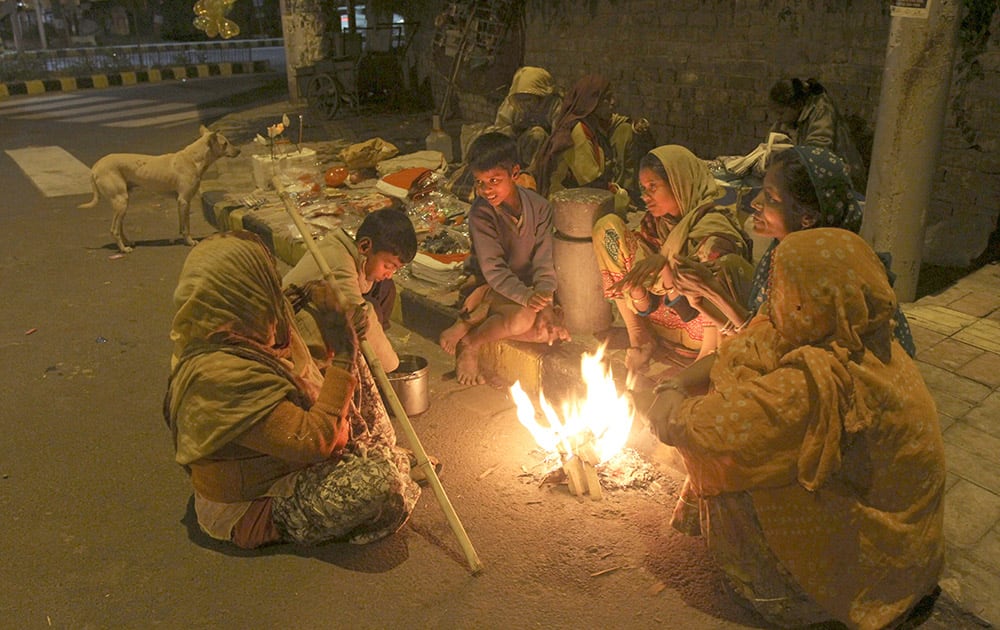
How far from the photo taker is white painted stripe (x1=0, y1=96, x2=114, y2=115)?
19094mm

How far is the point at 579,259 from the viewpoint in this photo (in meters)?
5.06

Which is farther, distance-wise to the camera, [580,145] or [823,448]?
[580,145]

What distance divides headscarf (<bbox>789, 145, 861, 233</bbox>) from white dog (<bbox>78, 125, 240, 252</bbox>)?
7.17m

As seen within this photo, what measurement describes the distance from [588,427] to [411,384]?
126 cm

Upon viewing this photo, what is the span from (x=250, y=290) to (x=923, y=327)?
441 cm

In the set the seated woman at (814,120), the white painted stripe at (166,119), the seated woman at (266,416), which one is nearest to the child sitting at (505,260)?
the seated woman at (266,416)

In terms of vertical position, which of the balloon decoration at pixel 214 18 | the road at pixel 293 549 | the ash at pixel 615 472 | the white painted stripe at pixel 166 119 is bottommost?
the road at pixel 293 549

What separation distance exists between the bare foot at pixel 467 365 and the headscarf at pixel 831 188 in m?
2.62

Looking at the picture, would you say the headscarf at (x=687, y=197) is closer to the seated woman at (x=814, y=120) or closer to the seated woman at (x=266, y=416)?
the seated woman at (x=266, y=416)

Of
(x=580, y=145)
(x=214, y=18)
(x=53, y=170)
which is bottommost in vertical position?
(x=53, y=170)

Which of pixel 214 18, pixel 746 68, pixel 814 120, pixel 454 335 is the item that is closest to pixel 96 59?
pixel 214 18

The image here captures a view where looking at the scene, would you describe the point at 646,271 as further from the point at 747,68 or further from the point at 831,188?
the point at 747,68

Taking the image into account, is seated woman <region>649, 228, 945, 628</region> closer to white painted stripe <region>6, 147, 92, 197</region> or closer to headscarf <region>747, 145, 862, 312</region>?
headscarf <region>747, 145, 862, 312</region>

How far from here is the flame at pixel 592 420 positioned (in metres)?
4.13
